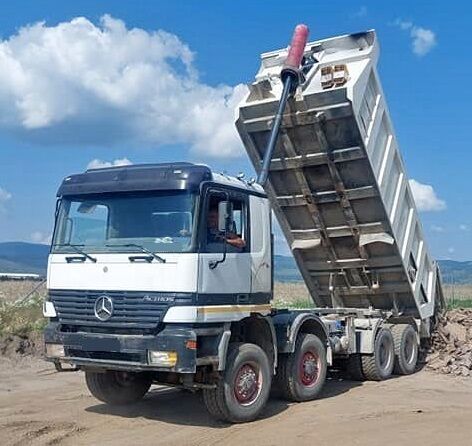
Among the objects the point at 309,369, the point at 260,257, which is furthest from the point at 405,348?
the point at 260,257

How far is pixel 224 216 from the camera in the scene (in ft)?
26.2

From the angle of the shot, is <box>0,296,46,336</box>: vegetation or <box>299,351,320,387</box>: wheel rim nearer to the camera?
<box>299,351,320,387</box>: wheel rim

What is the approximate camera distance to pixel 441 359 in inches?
499

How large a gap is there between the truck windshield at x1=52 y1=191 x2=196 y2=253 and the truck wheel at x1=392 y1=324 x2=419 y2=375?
18.3ft

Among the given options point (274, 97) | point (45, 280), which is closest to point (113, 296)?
point (45, 280)

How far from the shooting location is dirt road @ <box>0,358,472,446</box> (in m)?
7.40

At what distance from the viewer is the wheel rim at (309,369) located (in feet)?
30.9

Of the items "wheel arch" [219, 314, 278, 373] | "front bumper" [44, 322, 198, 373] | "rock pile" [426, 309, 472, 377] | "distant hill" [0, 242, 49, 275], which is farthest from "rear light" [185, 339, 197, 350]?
"distant hill" [0, 242, 49, 275]

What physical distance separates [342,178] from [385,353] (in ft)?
10.0

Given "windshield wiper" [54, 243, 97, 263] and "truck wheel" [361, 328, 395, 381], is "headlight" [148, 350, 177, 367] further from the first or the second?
"truck wheel" [361, 328, 395, 381]

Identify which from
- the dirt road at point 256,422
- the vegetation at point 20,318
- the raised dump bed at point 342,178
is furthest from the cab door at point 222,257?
the vegetation at point 20,318

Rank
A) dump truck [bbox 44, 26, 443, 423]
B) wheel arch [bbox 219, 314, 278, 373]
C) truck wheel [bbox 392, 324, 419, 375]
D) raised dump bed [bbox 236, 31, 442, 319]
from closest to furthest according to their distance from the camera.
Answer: dump truck [bbox 44, 26, 443, 423]
wheel arch [bbox 219, 314, 278, 373]
raised dump bed [bbox 236, 31, 442, 319]
truck wheel [bbox 392, 324, 419, 375]

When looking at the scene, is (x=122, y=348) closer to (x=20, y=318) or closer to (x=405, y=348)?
(x=405, y=348)

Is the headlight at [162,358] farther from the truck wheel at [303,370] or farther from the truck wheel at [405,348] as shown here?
the truck wheel at [405,348]
